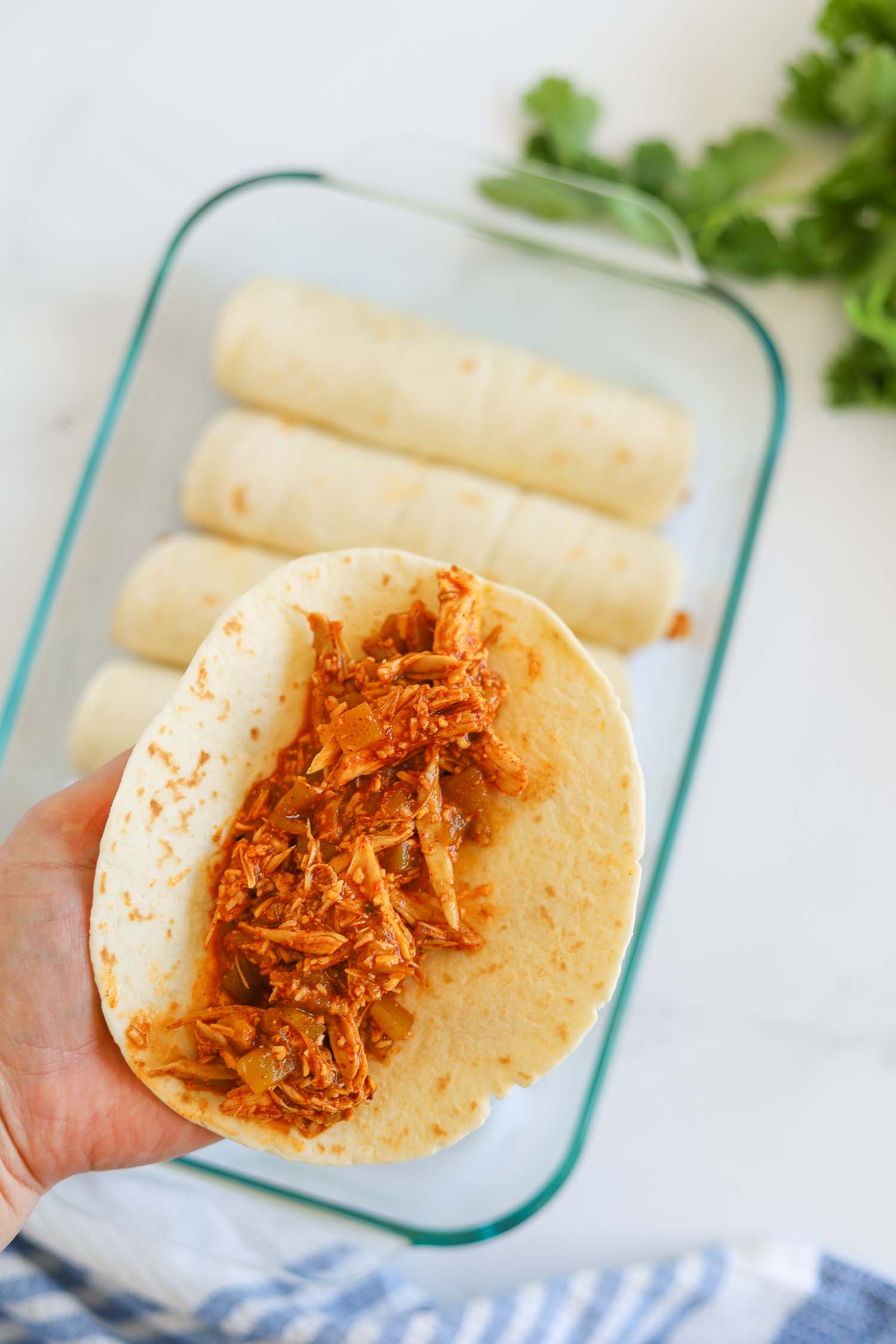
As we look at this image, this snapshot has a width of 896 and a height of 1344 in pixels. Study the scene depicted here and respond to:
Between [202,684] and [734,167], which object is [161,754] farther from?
[734,167]

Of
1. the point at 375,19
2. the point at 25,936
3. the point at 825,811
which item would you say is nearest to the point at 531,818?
the point at 25,936

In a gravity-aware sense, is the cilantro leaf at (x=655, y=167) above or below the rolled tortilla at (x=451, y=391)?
above

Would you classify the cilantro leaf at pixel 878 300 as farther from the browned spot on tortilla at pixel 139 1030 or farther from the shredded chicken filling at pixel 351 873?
the browned spot on tortilla at pixel 139 1030

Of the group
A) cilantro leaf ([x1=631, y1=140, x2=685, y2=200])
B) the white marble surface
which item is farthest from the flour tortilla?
cilantro leaf ([x1=631, y1=140, x2=685, y2=200])

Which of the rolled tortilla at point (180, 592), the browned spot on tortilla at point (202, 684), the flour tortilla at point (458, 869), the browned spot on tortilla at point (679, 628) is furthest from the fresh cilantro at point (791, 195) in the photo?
the browned spot on tortilla at point (202, 684)

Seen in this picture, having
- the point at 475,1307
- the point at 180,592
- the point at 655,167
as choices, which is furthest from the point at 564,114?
the point at 475,1307

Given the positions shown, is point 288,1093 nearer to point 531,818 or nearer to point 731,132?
point 531,818
